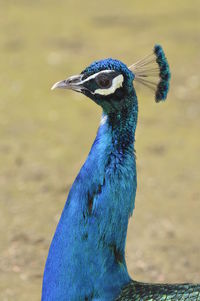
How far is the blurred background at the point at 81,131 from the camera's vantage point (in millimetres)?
3654

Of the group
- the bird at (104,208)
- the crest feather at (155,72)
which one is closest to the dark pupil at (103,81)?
the bird at (104,208)

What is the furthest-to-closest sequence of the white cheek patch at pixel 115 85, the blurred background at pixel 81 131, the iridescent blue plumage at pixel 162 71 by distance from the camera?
the blurred background at pixel 81 131 < the iridescent blue plumage at pixel 162 71 < the white cheek patch at pixel 115 85

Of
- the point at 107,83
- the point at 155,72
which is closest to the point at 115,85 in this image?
the point at 107,83

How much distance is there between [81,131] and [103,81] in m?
2.48

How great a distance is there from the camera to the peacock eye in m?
2.24

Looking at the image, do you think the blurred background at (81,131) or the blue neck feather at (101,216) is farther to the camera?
the blurred background at (81,131)

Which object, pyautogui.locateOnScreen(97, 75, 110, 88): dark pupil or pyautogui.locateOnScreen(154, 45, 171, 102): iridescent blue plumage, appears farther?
pyautogui.locateOnScreen(154, 45, 171, 102): iridescent blue plumage

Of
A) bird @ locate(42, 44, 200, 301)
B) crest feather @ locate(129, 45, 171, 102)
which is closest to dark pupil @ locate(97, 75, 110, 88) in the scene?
bird @ locate(42, 44, 200, 301)

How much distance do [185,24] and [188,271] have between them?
3.16 m

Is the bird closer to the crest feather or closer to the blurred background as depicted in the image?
the crest feather

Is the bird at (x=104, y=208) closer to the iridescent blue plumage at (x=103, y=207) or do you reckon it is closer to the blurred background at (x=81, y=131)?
the iridescent blue plumage at (x=103, y=207)

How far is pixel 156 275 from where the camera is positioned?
11.6 feet

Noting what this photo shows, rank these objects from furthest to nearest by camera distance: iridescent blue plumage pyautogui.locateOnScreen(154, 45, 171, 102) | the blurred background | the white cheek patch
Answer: the blurred background, iridescent blue plumage pyautogui.locateOnScreen(154, 45, 171, 102), the white cheek patch

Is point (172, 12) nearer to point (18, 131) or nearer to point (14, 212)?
point (18, 131)
